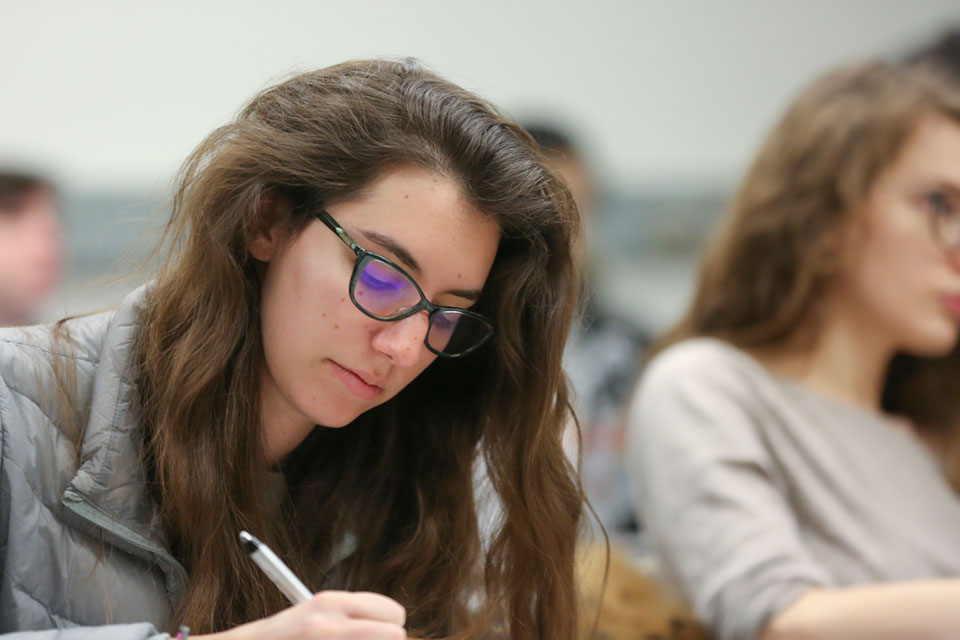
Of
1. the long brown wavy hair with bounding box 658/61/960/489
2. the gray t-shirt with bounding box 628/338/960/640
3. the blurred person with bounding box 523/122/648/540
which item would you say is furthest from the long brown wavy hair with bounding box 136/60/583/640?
the blurred person with bounding box 523/122/648/540

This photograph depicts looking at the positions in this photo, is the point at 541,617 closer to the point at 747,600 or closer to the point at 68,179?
the point at 747,600

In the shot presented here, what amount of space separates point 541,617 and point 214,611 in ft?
1.44

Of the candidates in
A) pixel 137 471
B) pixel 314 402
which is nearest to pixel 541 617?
pixel 314 402

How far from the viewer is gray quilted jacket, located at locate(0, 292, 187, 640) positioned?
3.48 feet

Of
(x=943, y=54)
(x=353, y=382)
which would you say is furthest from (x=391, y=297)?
(x=943, y=54)

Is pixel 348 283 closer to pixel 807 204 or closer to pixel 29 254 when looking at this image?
pixel 807 204

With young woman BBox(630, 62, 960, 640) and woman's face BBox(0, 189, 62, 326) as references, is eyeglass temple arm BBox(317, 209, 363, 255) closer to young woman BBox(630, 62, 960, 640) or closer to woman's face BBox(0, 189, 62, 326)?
young woman BBox(630, 62, 960, 640)

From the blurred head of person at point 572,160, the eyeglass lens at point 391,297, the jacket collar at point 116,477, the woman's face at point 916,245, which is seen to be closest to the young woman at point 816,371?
the woman's face at point 916,245

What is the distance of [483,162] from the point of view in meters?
1.19

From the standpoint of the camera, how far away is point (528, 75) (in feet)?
11.9

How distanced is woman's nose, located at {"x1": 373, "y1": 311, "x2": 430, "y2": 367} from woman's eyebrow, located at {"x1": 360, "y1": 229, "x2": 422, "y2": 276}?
0.07 meters

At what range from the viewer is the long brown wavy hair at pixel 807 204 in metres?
1.85

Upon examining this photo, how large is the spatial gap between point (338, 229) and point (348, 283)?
0.21 feet

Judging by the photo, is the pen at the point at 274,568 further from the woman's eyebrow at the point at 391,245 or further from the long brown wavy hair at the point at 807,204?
the long brown wavy hair at the point at 807,204
